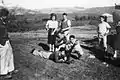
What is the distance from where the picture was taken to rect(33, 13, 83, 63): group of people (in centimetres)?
729

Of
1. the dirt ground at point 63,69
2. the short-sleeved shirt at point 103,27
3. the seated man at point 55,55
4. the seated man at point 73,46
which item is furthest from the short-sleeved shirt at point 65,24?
the dirt ground at point 63,69

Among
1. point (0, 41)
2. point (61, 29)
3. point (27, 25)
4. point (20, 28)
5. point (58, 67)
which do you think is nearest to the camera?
point (0, 41)

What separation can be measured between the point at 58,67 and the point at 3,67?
2.34m

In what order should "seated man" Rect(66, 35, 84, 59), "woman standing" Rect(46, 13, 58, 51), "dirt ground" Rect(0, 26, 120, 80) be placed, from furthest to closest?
"woman standing" Rect(46, 13, 58, 51) < "seated man" Rect(66, 35, 84, 59) < "dirt ground" Rect(0, 26, 120, 80)

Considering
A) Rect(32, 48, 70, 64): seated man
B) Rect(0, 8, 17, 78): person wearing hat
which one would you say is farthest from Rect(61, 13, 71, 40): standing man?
Rect(0, 8, 17, 78): person wearing hat

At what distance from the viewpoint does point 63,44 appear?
8055mm

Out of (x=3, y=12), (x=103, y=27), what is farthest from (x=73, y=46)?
(x=3, y=12)

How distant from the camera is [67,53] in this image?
744 centimetres

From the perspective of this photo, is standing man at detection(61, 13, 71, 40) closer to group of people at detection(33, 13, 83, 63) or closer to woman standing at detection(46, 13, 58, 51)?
group of people at detection(33, 13, 83, 63)

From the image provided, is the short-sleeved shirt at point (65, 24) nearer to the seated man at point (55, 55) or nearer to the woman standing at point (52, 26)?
the woman standing at point (52, 26)

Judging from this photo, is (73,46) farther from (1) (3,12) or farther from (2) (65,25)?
(1) (3,12)

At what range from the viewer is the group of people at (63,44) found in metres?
7.29

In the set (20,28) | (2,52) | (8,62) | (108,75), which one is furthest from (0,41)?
(20,28)

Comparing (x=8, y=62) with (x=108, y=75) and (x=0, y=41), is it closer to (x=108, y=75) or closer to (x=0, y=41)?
(x=0, y=41)
